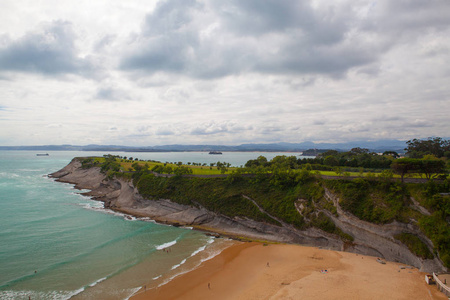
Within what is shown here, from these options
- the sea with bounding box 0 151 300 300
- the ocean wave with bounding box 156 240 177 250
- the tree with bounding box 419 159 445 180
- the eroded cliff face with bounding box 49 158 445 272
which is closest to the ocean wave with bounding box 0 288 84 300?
the sea with bounding box 0 151 300 300

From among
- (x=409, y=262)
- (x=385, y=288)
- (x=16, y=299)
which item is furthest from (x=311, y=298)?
(x=16, y=299)

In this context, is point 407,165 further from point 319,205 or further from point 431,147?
point 431,147

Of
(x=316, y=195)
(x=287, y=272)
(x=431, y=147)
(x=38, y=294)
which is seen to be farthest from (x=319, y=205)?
(x=431, y=147)

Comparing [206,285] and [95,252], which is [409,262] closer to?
[206,285]

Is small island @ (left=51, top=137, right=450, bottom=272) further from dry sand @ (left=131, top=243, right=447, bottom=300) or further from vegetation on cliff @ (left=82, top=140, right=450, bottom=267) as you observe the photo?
dry sand @ (left=131, top=243, right=447, bottom=300)

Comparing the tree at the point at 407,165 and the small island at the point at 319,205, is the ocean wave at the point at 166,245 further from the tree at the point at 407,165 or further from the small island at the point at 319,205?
the tree at the point at 407,165
